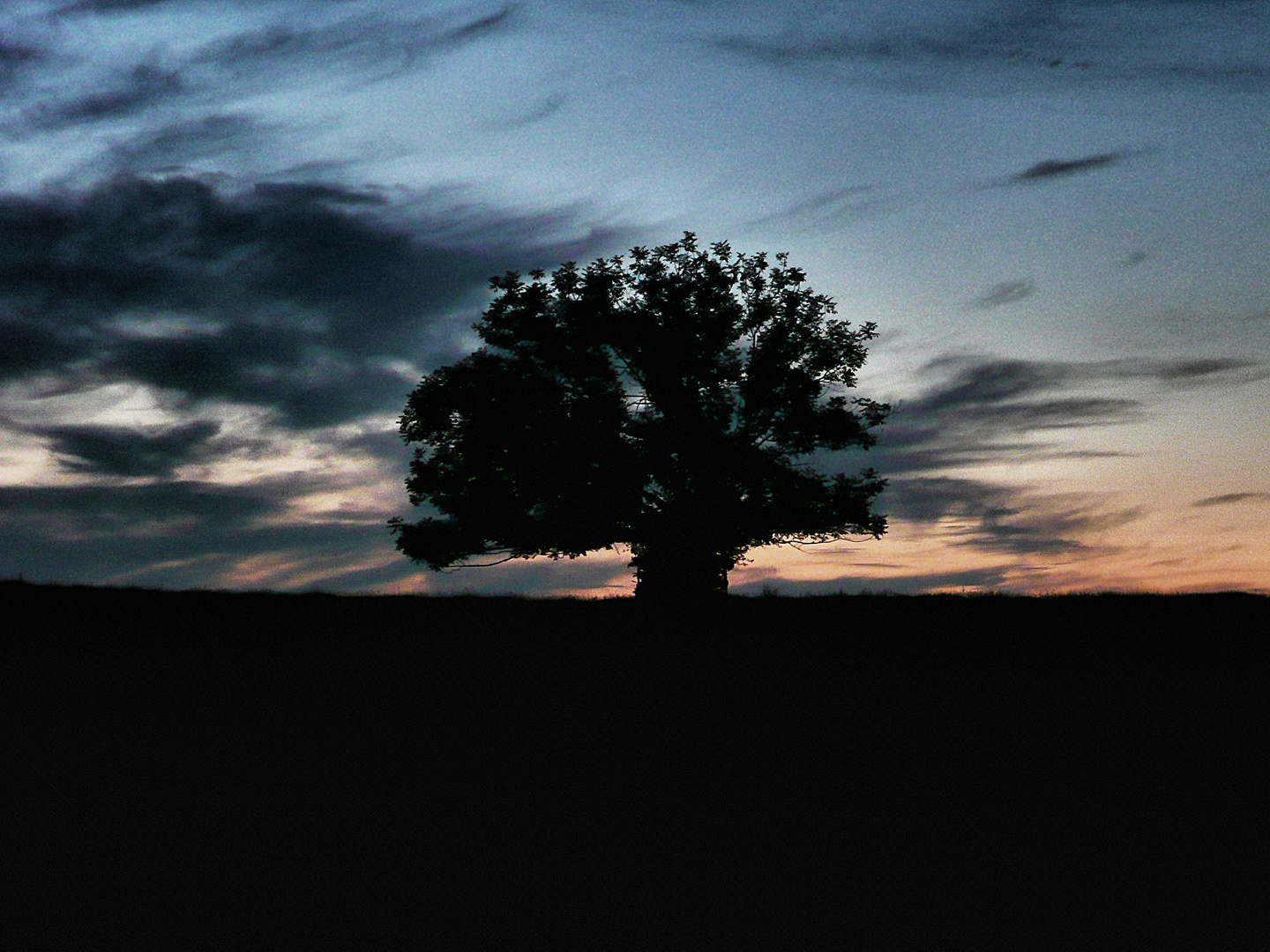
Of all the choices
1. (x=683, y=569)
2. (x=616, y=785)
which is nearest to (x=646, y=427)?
(x=683, y=569)

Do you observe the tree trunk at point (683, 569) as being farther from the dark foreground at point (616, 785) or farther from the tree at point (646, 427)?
the dark foreground at point (616, 785)

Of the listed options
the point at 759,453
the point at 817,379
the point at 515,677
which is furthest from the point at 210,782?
the point at 817,379

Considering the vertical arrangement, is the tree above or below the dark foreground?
above

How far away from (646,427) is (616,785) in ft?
66.3

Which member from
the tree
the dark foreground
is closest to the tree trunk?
the tree

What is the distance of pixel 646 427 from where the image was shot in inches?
1190

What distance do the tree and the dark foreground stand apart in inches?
529

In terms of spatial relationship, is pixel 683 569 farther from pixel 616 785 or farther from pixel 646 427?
pixel 616 785

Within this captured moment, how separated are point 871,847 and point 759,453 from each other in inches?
841

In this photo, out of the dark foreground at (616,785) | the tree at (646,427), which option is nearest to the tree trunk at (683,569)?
the tree at (646,427)

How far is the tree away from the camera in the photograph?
30016 millimetres

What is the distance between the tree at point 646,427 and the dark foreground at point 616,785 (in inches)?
529

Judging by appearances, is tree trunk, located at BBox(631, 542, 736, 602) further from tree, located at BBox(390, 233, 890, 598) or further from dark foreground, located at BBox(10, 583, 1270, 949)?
dark foreground, located at BBox(10, 583, 1270, 949)

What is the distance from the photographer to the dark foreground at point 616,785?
8.35 meters
